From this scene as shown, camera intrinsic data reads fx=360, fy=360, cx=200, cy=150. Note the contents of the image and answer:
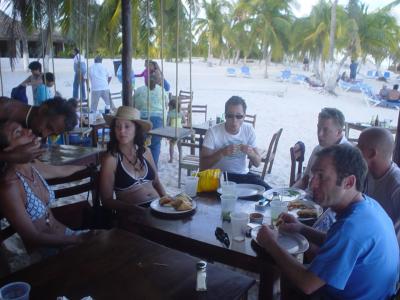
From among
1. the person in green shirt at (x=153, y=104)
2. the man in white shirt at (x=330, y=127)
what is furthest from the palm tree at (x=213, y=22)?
the man in white shirt at (x=330, y=127)

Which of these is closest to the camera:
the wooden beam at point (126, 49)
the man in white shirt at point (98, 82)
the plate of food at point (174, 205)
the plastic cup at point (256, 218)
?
the plastic cup at point (256, 218)

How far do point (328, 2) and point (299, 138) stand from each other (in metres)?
22.3

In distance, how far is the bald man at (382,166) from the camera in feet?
7.75

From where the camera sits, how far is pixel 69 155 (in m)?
4.12

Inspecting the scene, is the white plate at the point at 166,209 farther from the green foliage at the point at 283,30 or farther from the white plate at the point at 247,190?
the green foliage at the point at 283,30

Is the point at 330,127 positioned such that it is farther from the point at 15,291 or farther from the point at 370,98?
the point at 370,98

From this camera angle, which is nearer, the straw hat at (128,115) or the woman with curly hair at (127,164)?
the woman with curly hair at (127,164)

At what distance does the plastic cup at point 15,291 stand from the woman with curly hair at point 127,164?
126cm

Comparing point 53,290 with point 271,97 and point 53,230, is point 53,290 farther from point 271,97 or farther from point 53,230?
point 271,97

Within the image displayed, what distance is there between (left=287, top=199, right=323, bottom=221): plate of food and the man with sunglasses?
0.97m

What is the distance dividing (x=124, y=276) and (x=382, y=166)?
1.81 meters

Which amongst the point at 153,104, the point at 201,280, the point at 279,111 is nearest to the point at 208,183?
the point at 201,280

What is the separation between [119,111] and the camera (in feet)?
10.1

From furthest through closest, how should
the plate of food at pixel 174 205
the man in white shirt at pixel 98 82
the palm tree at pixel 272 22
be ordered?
1. the palm tree at pixel 272 22
2. the man in white shirt at pixel 98 82
3. the plate of food at pixel 174 205
